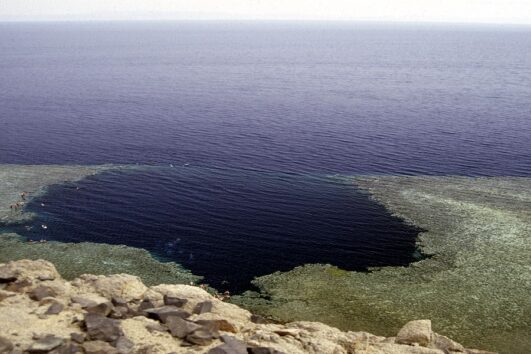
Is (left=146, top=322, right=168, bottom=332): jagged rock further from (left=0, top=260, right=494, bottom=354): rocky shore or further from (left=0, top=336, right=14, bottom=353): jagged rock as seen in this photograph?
(left=0, top=336, right=14, bottom=353): jagged rock

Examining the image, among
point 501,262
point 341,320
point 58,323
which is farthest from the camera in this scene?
point 501,262

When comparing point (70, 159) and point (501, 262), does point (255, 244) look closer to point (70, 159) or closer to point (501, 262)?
point (501, 262)

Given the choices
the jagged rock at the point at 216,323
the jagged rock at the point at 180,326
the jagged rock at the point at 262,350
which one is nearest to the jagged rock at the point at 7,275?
the jagged rock at the point at 180,326

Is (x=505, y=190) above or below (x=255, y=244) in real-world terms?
above

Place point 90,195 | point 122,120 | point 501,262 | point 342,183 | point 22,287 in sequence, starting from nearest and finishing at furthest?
point 22,287 → point 501,262 → point 90,195 → point 342,183 → point 122,120

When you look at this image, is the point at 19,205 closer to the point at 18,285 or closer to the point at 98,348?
the point at 18,285

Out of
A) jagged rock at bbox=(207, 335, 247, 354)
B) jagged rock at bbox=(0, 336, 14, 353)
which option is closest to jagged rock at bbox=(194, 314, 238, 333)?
jagged rock at bbox=(207, 335, 247, 354)

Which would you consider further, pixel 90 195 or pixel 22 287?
pixel 90 195

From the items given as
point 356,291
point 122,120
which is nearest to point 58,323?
point 356,291
